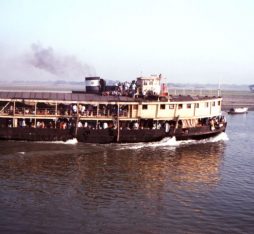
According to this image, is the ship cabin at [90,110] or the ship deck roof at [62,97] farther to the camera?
the ship deck roof at [62,97]

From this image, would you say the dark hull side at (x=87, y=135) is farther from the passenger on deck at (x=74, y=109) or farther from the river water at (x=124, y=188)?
the passenger on deck at (x=74, y=109)

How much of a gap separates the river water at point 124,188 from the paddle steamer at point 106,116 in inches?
56.8

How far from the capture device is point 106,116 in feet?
147

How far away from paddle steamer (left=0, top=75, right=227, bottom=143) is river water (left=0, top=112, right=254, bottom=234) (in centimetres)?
144

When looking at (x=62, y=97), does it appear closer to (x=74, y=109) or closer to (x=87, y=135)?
(x=74, y=109)

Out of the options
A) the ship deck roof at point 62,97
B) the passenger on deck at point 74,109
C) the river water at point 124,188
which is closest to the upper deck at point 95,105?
the ship deck roof at point 62,97

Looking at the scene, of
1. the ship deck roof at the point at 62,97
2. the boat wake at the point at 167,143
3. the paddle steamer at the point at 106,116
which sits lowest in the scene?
the boat wake at the point at 167,143

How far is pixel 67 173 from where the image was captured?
3127 centimetres

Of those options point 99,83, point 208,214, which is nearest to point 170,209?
point 208,214

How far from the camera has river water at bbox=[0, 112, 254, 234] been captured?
22.0 meters

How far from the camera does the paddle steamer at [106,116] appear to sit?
4331 cm

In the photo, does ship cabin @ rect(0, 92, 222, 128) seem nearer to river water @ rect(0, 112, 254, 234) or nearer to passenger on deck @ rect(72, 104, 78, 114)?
passenger on deck @ rect(72, 104, 78, 114)

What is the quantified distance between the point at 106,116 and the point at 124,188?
1751 centimetres

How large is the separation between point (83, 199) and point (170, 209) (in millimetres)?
5110
